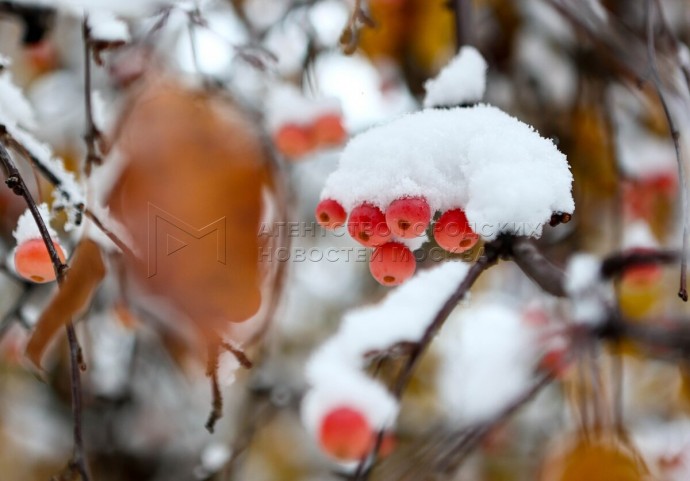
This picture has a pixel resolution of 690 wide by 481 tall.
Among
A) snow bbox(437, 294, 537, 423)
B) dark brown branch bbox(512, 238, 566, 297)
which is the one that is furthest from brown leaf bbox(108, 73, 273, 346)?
snow bbox(437, 294, 537, 423)

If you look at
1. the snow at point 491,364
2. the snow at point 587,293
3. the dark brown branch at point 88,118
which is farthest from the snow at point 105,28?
the snow at point 491,364

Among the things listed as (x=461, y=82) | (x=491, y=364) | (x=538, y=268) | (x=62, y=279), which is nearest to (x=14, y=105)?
(x=62, y=279)

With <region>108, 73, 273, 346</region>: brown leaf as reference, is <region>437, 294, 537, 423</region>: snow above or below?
below

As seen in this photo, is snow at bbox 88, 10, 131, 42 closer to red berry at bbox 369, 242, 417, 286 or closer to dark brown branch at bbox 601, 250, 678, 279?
red berry at bbox 369, 242, 417, 286

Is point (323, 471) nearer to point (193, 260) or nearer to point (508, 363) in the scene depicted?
point (508, 363)

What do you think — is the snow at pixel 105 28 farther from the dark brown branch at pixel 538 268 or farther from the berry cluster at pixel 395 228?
the dark brown branch at pixel 538 268

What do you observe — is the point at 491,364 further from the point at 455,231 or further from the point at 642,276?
the point at 455,231

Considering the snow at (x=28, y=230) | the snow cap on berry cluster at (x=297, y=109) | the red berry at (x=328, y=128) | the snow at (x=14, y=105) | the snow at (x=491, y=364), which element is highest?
the snow cap on berry cluster at (x=297, y=109)
